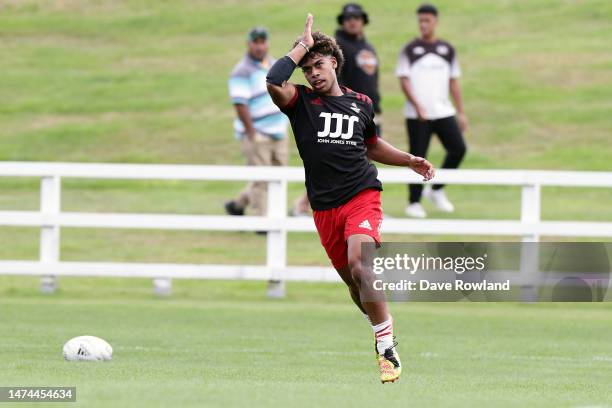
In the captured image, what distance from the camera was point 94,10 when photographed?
1729 inches

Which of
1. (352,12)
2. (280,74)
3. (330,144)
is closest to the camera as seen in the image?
(280,74)

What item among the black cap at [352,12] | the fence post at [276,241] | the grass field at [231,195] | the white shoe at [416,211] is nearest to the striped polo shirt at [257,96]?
the black cap at [352,12]

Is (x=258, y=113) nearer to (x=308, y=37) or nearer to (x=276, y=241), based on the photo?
(x=276, y=241)

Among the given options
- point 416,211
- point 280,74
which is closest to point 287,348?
point 280,74

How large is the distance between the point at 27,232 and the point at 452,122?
20.3 ft

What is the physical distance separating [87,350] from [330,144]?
2332 millimetres

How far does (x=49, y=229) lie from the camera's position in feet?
52.3

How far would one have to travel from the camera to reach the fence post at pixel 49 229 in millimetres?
15922

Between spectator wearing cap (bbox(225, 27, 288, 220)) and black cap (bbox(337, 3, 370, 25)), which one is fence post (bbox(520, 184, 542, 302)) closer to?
black cap (bbox(337, 3, 370, 25))

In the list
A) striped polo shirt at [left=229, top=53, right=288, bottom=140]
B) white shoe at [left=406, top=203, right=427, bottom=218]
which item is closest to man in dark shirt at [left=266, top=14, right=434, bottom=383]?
striped polo shirt at [left=229, top=53, right=288, bottom=140]

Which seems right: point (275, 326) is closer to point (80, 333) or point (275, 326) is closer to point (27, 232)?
point (80, 333)

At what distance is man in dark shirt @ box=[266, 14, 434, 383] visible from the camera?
957cm

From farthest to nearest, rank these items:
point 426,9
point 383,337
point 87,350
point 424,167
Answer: point 426,9 < point 87,350 < point 424,167 < point 383,337

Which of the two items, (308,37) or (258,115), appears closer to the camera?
(308,37)
